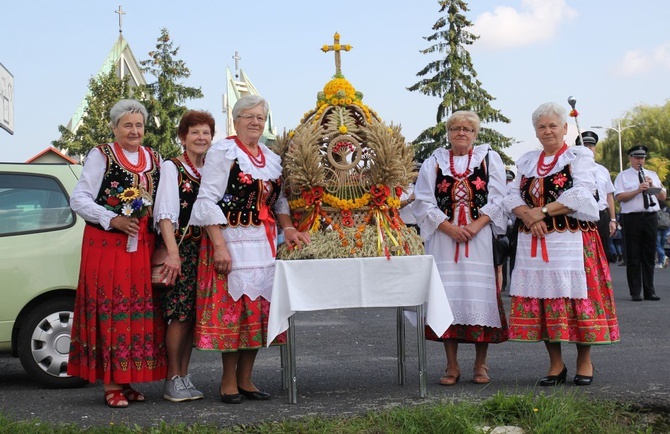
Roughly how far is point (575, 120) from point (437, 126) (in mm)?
32535

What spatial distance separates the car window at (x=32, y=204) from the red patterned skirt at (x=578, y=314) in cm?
375

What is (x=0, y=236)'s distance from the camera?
744cm

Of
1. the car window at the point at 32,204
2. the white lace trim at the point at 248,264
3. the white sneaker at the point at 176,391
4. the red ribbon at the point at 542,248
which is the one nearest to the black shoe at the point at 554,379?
the red ribbon at the point at 542,248

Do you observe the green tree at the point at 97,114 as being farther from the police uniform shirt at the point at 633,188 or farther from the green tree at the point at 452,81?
the police uniform shirt at the point at 633,188

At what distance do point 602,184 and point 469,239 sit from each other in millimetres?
3325

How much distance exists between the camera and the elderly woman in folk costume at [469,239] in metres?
6.93

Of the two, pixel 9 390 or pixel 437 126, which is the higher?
pixel 437 126

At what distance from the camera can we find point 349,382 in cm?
716

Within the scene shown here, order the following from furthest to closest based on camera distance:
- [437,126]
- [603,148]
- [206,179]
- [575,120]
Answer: [603,148], [437,126], [575,120], [206,179]

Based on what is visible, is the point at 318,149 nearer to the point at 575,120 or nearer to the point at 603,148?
the point at 575,120

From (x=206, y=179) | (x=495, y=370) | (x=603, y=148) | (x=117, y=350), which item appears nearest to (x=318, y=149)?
(x=206, y=179)

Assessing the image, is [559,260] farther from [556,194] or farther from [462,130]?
[462,130]

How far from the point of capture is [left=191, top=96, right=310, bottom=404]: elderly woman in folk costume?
6.14 m

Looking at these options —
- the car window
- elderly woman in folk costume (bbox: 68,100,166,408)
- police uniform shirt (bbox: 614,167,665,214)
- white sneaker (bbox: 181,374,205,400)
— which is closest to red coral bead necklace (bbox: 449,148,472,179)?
elderly woman in folk costume (bbox: 68,100,166,408)
